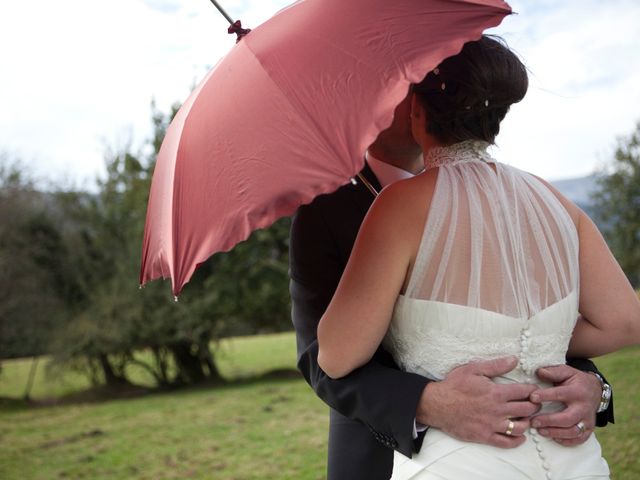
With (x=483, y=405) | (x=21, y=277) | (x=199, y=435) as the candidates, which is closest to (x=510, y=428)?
(x=483, y=405)

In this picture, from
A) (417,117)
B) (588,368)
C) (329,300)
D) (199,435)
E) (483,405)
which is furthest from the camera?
(199,435)

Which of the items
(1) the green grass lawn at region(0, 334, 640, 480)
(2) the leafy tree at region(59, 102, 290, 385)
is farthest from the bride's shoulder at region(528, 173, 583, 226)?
(2) the leafy tree at region(59, 102, 290, 385)

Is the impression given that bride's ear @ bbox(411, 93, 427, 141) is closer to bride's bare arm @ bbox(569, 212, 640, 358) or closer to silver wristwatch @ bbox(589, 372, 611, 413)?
bride's bare arm @ bbox(569, 212, 640, 358)

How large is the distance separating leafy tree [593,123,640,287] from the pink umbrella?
746 inches

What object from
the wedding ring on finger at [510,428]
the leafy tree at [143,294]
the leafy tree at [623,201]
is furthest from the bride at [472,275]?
the leafy tree at [623,201]

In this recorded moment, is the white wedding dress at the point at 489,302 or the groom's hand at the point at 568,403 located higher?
the white wedding dress at the point at 489,302

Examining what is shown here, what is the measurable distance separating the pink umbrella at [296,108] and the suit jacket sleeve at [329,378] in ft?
1.41

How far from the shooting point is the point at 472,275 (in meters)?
1.70

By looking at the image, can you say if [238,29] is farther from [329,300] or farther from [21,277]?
[21,277]

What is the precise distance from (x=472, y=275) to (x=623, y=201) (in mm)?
19562

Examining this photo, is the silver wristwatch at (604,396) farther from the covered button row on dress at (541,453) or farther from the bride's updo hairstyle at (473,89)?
the bride's updo hairstyle at (473,89)

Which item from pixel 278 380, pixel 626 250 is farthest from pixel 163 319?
pixel 626 250

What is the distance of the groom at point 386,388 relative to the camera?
170cm

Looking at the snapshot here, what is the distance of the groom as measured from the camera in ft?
5.57
